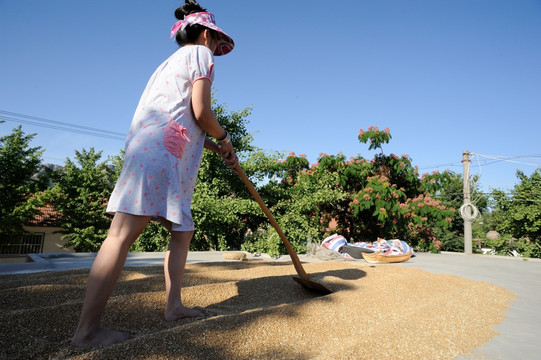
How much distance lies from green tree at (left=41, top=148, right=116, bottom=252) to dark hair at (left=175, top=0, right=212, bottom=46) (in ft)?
46.5

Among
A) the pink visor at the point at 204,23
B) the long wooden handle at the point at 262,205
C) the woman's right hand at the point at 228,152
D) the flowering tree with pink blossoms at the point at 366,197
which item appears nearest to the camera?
the pink visor at the point at 204,23

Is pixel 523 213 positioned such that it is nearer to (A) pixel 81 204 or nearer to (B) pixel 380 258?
(B) pixel 380 258

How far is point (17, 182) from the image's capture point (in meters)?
13.9

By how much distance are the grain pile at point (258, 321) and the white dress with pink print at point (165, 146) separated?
1.64 ft

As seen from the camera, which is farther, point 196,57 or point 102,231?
→ point 102,231

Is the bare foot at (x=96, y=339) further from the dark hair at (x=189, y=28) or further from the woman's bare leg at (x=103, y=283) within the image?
the dark hair at (x=189, y=28)

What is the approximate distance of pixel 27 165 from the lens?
46.6 feet

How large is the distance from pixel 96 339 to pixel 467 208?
1516 cm

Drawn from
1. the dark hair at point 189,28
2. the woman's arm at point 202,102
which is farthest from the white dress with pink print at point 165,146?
the dark hair at point 189,28

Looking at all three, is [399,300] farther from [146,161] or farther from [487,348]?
[146,161]

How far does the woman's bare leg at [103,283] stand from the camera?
1.19m

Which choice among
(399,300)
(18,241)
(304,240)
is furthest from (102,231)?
(399,300)

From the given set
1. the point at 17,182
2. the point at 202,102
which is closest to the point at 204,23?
the point at 202,102

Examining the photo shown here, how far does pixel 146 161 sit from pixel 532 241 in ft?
62.4
